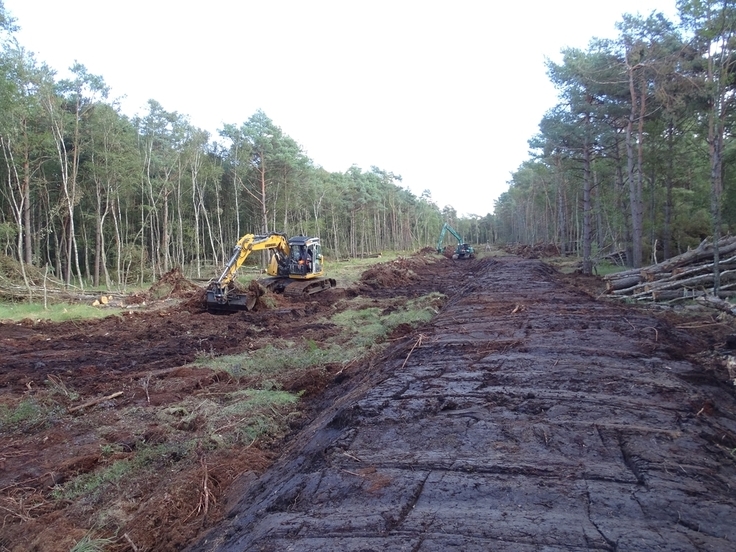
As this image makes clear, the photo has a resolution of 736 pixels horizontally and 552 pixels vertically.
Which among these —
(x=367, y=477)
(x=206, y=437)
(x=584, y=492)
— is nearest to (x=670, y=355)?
(x=584, y=492)

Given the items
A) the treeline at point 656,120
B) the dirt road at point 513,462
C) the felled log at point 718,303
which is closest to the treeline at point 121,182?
the dirt road at point 513,462

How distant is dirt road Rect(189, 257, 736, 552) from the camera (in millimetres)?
3379

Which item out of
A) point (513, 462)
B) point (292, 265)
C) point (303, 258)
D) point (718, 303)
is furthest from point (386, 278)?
point (513, 462)

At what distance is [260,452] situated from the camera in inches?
244

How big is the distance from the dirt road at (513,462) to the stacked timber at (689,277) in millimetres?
5909

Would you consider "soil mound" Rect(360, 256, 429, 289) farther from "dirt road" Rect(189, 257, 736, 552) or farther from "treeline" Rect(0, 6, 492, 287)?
"dirt road" Rect(189, 257, 736, 552)

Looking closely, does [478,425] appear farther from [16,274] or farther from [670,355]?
[16,274]

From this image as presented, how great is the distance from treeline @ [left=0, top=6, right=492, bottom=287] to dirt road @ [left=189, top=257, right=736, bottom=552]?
57.4 ft

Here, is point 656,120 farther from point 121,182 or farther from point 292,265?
point 121,182

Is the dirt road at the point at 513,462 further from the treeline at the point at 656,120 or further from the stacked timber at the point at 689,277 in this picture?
the treeline at the point at 656,120

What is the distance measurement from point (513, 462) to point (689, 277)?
12240mm

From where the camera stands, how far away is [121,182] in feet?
96.1

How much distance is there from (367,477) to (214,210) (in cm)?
4056

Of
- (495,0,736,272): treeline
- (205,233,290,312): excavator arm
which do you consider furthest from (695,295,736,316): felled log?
(205,233,290,312): excavator arm
